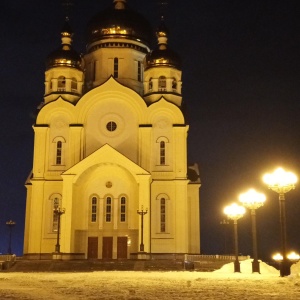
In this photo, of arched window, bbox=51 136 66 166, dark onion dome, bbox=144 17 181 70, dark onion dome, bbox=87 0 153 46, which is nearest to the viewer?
arched window, bbox=51 136 66 166

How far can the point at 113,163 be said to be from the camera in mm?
39250

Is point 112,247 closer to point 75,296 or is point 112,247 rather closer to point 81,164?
point 81,164

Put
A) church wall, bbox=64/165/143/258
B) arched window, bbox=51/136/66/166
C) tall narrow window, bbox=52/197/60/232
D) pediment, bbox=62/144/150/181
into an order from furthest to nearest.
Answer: arched window, bbox=51/136/66/166
tall narrow window, bbox=52/197/60/232
church wall, bbox=64/165/143/258
pediment, bbox=62/144/150/181

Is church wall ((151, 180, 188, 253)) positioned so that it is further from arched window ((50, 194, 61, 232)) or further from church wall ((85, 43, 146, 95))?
church wall ((85, 43, 146, 95))

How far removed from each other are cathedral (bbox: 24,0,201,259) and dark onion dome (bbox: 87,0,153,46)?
0.11 meters

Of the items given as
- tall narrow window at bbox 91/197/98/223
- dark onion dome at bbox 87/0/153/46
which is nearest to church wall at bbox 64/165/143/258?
tall narrow window at bbox 91/197/98/223

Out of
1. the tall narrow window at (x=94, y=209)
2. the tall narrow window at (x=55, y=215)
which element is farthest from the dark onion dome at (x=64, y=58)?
the tall narrow window at (x=94, y=209)

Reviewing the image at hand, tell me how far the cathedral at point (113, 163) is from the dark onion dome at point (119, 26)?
0.11 metres

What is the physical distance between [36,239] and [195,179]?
12.0 meters

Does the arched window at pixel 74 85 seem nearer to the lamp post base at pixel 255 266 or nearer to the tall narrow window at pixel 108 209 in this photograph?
the tall narrow window at pixel 108 209

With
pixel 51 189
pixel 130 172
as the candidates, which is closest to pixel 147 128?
pixel 130 172

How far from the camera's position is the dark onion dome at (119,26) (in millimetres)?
44812

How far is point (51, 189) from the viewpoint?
133 feet

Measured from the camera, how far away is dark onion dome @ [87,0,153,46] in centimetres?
4481
